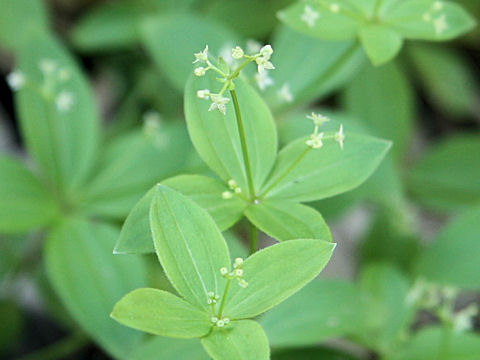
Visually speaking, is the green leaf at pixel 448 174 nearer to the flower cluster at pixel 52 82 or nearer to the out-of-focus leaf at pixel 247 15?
the out-of-focus leaf at pixel 247 15

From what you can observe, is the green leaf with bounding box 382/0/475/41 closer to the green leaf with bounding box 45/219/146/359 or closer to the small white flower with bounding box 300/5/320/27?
the small white flower with bounding box 300/5/320/27

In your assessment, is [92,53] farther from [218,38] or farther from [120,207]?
[120,207]

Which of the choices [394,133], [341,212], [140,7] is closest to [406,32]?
[341,212]

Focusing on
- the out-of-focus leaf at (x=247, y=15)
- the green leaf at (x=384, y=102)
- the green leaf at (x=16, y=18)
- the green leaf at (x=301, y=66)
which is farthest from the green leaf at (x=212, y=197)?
the green leaf at (x=16, y=18)

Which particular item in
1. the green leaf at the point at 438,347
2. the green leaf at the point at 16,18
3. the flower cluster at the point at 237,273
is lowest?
the green leaf at the point at 438,347

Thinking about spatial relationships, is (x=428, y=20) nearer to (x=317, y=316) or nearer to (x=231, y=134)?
(x=231, y=134)
